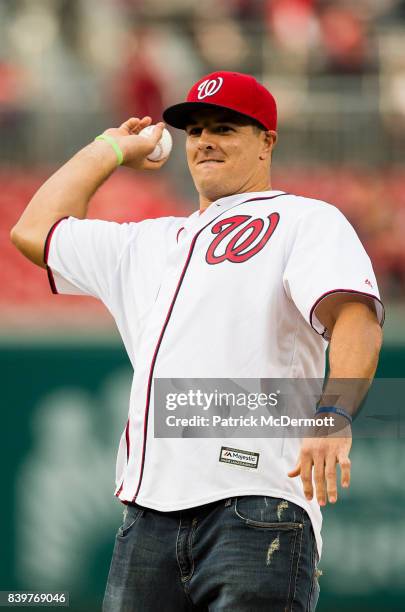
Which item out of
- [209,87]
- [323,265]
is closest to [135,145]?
[209,87]

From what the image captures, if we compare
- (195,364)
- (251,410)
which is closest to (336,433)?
(251,410)

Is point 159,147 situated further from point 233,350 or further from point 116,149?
point 233,350

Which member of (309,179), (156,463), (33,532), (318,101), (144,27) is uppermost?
(144,27)

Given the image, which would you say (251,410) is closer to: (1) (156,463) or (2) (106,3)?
(1) (156,463)

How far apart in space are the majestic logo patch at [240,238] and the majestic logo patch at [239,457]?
17.6 inches

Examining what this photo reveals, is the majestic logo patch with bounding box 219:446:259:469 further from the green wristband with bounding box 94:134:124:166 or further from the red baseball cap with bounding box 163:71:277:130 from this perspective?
the green wristband with bounding box 94:134:124:166

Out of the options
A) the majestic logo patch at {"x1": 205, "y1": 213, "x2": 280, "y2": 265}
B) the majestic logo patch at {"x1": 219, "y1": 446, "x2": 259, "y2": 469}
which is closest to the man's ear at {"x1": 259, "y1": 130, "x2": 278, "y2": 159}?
the majestic logo patch at {"x1": 205, "y1": 213, "x2": 280, "y2": 265}

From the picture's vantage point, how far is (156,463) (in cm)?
242

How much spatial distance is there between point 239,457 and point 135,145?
1.08 meters

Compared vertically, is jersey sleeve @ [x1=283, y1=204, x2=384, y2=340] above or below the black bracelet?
above

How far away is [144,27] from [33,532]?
6.76 m

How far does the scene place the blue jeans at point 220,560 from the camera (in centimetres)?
226

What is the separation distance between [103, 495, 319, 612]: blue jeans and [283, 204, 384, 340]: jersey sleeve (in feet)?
1.46

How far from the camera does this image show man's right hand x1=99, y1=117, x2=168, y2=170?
9.86ft
